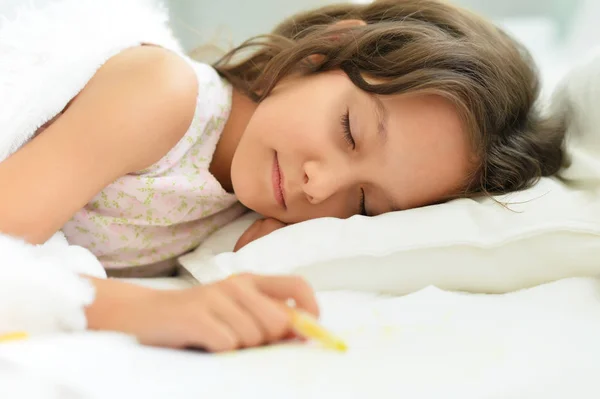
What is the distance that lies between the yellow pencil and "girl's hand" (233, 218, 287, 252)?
0.46m

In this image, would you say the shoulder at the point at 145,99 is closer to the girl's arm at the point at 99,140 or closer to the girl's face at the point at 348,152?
the girl's arm at the point at 99,140

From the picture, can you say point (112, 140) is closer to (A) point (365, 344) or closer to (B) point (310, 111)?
(B) point (310, 111)

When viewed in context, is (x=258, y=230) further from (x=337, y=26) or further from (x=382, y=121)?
(x=337, y=26)

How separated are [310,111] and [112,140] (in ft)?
0.98

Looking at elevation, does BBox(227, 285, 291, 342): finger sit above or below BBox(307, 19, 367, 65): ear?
below

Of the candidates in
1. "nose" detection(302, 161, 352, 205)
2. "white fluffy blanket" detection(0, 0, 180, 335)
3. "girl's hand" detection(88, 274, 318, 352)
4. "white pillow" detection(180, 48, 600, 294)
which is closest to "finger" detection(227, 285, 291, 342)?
"girl's hand" detection(88, 274, 318, 352)

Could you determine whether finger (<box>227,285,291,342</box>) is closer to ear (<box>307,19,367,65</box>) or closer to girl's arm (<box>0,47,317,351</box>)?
girl's arm (<box>0,47,317,351</box>)

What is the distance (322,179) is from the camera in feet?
3.06

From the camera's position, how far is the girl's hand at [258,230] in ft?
3.34

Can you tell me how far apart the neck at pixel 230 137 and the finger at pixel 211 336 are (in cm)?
A: 60

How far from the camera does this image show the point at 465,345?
609 millimetres

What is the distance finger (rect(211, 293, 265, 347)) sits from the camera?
0.56m

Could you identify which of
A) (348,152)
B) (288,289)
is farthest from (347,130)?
(288,289)

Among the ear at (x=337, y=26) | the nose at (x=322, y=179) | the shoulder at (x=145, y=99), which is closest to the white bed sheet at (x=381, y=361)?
the nose at (x=322, y=179)
